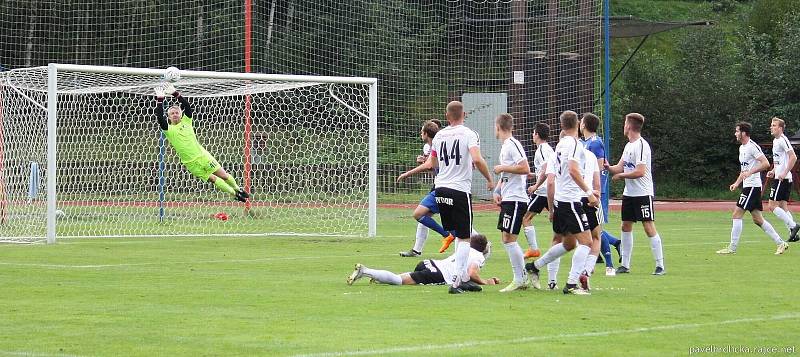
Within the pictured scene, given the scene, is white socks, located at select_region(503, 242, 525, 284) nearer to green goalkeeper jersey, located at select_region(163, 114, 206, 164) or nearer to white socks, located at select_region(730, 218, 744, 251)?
white socks, located at select_region(730, 218, 744, 251)

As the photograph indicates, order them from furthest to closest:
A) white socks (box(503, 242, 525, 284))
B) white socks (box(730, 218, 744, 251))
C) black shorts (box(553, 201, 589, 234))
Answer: white socks (box(730, 218, 744, 251)), white socks (box(503, 242, 525, 284)), black shorts (box(553, 201, 589, 234))

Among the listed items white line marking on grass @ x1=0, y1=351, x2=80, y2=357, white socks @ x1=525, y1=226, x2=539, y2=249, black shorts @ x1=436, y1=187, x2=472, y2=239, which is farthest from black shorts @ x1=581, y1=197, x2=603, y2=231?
white line marking on grass @ x1=0, y1=351, x2=80, y2=357

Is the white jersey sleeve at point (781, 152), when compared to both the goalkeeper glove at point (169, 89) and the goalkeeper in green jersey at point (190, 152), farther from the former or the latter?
the goalkeeper glove at point (169, 89)

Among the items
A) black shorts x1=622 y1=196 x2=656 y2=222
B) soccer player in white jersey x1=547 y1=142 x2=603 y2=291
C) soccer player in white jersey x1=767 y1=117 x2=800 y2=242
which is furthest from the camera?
soccer player in white jersey x1=767 y1=117 x2=800 y2=242

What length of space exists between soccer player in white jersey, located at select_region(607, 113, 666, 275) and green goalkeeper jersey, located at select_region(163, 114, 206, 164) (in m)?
8.55

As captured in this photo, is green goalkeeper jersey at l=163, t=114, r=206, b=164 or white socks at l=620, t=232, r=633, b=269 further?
green goalkeeper jersey at l=163, t=114, r=206, b=164

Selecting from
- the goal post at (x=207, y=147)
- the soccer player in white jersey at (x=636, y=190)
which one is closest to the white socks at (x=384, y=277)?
the soccer player in white jersey at (x=636, y=190)

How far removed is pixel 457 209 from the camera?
12.7 metres

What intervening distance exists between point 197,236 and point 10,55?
Result: 827 inches

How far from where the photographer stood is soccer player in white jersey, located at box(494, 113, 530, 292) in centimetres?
1305

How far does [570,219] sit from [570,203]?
6.9 inches

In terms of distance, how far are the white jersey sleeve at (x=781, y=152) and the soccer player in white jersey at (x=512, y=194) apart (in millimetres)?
8976

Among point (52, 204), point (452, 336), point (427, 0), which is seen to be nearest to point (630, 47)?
point (427, 0)

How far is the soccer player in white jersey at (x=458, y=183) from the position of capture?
41.6 feet
